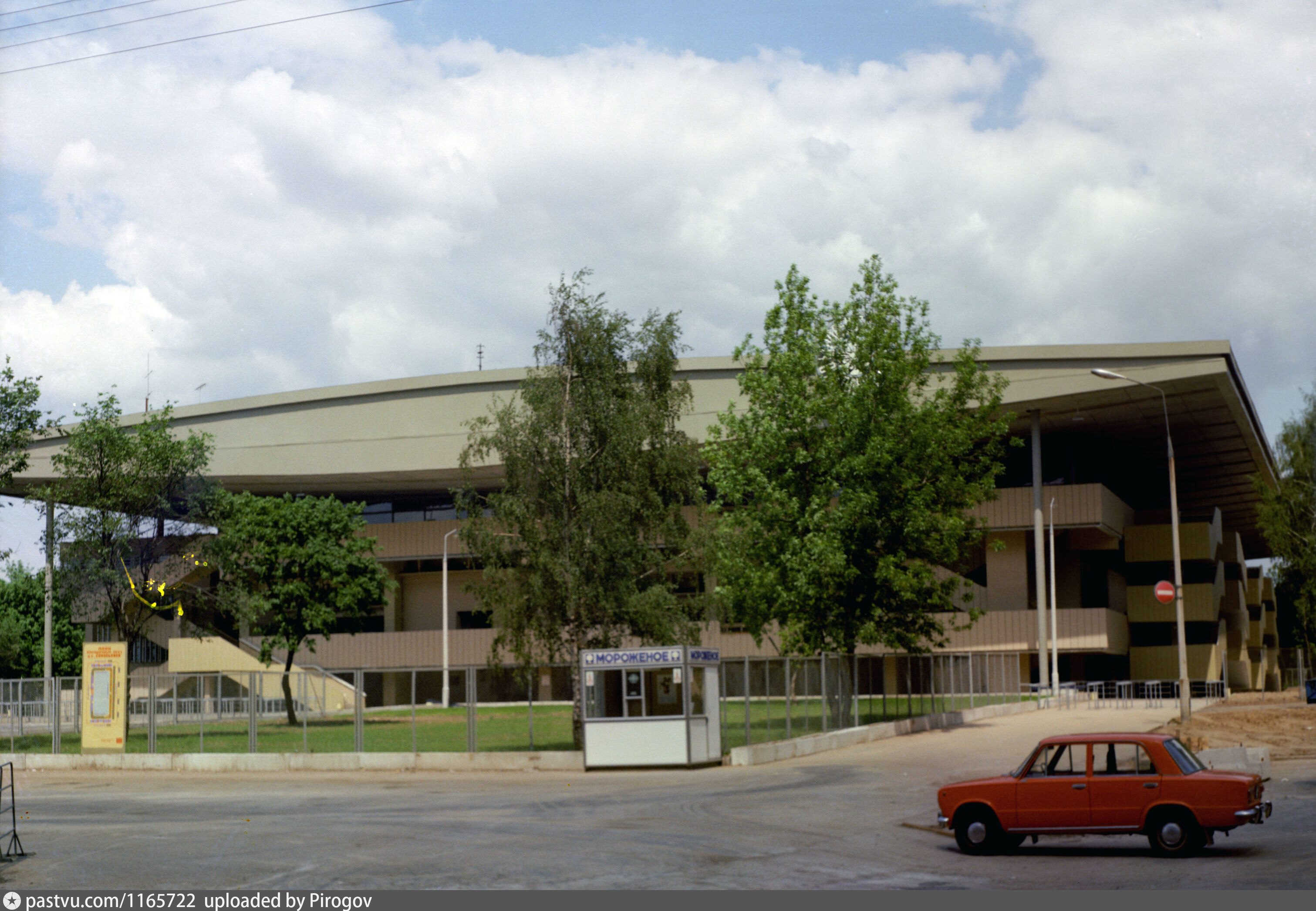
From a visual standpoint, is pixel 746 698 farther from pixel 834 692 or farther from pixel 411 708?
pixel 411 708

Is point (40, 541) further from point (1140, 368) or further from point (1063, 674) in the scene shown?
point (1063, 674)

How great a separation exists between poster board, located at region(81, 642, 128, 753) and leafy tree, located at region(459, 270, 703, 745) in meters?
9.12

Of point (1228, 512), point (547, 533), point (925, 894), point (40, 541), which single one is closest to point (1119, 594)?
point (1228, 512)

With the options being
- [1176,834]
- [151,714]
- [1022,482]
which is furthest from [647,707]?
[1022,482]

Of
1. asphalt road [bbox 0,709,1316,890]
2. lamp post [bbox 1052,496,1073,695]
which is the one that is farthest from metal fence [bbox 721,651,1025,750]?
lamp post [bbox 1052,496,1073,695]

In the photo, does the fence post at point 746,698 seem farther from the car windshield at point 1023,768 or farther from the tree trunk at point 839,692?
the car windshield at point 1023,768

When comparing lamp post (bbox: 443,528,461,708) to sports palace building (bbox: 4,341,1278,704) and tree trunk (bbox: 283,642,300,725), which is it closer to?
sports palace building (bbox: 4,341,1278,704)

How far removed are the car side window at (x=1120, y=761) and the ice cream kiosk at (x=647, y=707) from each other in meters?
13.3

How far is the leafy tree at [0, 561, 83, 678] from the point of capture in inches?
3612

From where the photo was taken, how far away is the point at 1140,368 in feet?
178

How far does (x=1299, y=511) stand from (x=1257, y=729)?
3850cm

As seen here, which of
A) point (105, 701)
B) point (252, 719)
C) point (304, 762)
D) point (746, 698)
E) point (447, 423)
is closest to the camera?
point (746, 698)

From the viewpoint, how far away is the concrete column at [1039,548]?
194 feet

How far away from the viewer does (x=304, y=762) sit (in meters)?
31.3
